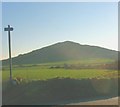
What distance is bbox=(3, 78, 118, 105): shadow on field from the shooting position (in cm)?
1266

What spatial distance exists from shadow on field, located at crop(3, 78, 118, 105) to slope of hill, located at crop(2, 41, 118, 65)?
4.92 meters

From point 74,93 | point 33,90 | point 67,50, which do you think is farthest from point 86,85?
point 67,50

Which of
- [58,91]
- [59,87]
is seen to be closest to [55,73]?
[59,87]

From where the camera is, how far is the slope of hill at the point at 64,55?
2080 cm

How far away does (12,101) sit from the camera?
12656 mm

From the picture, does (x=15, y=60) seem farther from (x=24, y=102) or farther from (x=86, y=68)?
(x=24, y=102)

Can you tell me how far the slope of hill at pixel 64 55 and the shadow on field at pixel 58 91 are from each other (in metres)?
4.92

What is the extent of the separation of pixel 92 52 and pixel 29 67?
6.18 m

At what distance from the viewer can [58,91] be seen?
1397 cm

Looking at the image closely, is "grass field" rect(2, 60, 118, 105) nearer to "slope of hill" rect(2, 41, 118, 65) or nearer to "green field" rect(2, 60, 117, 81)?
"green field" rect(2, 60, 117, 81)

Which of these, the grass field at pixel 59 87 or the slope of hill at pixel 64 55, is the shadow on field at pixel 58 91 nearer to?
the grass field at pixel 59 87

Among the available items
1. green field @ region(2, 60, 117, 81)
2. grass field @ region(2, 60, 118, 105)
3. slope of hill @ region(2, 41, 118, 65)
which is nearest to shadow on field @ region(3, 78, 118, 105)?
grass field @ region(2, 60, 118, 105)

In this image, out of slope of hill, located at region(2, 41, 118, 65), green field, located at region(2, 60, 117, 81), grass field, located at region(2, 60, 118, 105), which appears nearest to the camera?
grass field, located at region(2, 60, 118, 105)

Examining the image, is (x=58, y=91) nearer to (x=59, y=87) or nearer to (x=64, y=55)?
(x=59, y=87)
